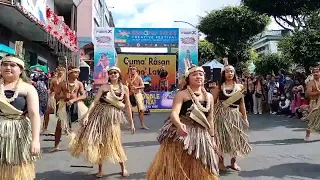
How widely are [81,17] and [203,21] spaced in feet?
40.0

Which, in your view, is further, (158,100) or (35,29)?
(35,29)

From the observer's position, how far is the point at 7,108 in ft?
13.6

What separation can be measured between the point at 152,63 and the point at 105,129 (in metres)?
14.1

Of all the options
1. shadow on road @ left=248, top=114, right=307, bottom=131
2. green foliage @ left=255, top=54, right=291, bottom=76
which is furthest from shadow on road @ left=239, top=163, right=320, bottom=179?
green foliage @ left=255, top=54, right=291, bottom=76

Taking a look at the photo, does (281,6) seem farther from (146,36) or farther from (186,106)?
(186,106)

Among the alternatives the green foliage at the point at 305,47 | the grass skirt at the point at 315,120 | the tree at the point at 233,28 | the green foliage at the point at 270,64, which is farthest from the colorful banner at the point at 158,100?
the tree at the point at 233,28

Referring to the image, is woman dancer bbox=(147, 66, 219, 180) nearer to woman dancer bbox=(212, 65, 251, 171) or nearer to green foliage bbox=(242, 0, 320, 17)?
woman dancer bbox=(212, 65, 251, 171)

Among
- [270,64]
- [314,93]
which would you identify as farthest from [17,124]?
[270,64]

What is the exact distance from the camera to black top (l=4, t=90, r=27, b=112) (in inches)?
164

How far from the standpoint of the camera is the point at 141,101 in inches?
476

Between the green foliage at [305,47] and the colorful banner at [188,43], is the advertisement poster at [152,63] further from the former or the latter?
the green foliage at [305,47]

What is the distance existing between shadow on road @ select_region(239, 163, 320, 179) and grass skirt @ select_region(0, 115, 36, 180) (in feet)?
10.7

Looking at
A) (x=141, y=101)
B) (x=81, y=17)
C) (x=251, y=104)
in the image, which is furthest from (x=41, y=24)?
(x=81, y=17)

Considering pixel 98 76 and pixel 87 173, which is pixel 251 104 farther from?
pixel 87 173
